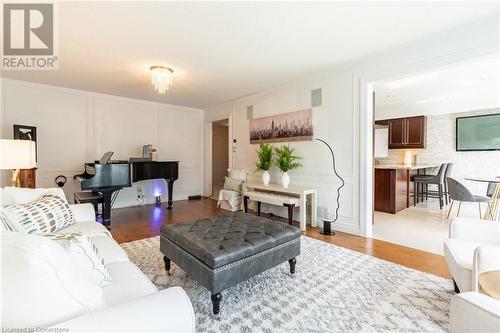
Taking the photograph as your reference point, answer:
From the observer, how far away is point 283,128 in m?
4.52

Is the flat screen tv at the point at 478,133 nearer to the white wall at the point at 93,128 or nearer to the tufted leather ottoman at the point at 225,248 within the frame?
the tufted leather ottoman at the point at 225,248

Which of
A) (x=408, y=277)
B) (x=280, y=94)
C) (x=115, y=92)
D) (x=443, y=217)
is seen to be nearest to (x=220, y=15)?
(x=280, y=94)

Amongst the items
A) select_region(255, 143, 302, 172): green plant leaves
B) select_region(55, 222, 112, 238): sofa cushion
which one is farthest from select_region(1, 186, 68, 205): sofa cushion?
select_region(255, 143, 302, 172): green plant leaves

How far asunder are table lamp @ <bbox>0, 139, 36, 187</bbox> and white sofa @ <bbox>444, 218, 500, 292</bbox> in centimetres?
395

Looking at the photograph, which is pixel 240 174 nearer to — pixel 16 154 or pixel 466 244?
pixel 16 154

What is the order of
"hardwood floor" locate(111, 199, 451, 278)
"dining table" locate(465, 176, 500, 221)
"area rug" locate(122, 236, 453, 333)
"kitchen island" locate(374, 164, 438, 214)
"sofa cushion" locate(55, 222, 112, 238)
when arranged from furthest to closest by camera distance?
"kitchen island" locate(374, 164, 438, 214) → "dining table" locate(465, 176, 500, 221) → "hardwood floor" locate(111, 199, 451, 278) → "sofa cushion" locate(55, 222, 112, 238) → "area rug" locate(122, 236, 453, 333)

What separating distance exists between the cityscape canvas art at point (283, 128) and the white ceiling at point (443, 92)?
126cm

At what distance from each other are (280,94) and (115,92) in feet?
11.7

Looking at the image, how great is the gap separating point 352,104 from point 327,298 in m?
2.75

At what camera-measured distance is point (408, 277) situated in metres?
2.23

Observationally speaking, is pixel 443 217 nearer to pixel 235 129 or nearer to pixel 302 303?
pixel 302 303

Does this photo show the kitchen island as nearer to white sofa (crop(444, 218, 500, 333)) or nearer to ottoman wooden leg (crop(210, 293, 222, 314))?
white sofa (crop(444, 218, 500, 333))

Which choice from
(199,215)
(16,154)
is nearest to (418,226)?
(199,215)

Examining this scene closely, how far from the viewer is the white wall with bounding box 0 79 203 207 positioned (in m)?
4.43
